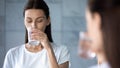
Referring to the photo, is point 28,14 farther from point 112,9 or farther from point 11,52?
point 112,9

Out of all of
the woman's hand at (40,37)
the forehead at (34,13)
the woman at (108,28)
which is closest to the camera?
the woman at (108,28)

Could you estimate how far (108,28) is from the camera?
21.6 inches

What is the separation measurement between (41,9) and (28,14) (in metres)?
0.09

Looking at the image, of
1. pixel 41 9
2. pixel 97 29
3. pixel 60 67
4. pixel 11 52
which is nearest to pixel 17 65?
pixel 11 52

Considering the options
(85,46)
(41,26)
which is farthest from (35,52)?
(85,46)

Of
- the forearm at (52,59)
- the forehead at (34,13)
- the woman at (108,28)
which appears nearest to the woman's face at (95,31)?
the woman at (108,28)

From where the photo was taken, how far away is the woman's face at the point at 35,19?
1562mm

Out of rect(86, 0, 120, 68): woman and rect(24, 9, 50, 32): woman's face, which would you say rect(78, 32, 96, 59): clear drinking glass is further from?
rect(24, 9, 50, 32): woman's face

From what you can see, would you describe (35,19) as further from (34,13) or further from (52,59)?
(52,59)

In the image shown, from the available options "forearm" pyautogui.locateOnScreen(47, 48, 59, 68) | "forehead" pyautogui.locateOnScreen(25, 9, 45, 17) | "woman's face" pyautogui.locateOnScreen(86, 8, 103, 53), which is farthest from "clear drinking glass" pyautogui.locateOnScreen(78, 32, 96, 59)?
"forehead" pyautogui.locateOnScreen(25, 9, 45, 17)

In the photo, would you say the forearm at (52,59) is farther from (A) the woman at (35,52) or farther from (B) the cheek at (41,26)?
(B) the cheek at (41,26)

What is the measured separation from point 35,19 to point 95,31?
3.42 feet

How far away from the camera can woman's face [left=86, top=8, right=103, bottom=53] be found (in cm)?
56

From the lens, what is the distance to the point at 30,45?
5.41 feet
